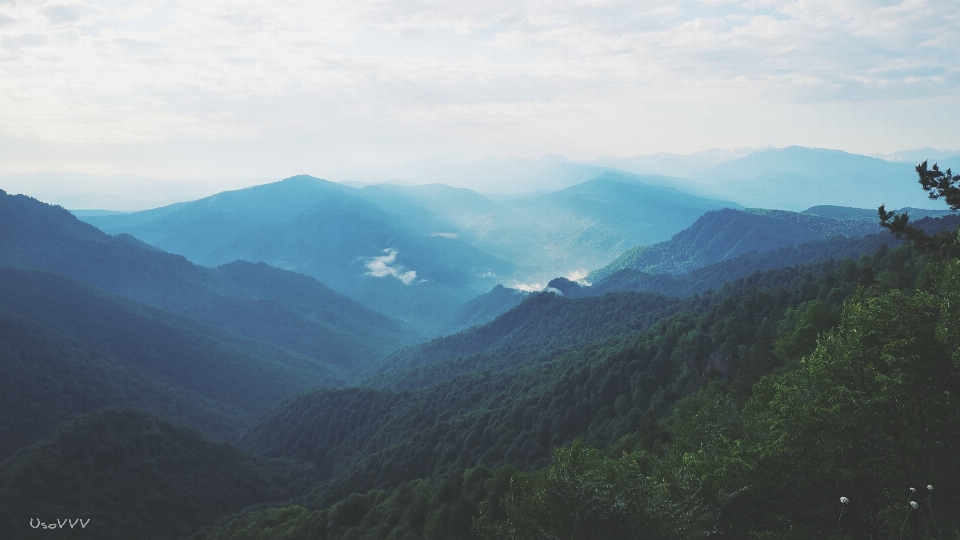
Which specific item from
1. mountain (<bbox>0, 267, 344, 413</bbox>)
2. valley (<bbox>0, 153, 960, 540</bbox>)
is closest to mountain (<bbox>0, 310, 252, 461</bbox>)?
valley (<bbox>0, 153, 960, 540</bbox>)

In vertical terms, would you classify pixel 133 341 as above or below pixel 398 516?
above

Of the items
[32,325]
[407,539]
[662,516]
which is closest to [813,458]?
[662,516]

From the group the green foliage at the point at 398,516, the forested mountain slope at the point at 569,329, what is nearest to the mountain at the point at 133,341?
the forested mountain slope at the point at 569,329

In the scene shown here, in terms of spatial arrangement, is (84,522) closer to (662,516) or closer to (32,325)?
(662,516)

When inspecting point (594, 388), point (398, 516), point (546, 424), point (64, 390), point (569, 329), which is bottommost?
point (569, 329)
